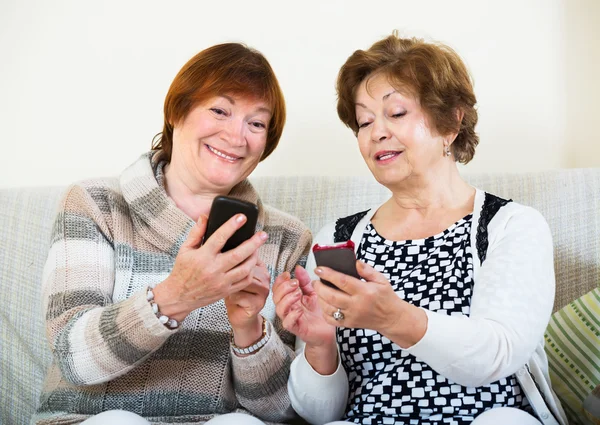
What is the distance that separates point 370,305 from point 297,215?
2.75 ft

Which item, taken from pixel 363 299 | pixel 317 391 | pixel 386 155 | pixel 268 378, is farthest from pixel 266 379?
pixel 386 155

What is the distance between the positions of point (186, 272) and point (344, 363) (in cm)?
44

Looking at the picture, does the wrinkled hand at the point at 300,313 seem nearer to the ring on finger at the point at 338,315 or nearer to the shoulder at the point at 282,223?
the ring on finger at the point at 338,315

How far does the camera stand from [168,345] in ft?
4.98

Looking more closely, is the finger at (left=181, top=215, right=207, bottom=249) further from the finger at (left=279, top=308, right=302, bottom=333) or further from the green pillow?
the green pillow

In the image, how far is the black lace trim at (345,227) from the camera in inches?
64.2

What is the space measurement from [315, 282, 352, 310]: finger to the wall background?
3.73ft

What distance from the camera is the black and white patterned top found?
1.33 meters

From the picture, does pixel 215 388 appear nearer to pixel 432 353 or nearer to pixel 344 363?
pixel 344 363

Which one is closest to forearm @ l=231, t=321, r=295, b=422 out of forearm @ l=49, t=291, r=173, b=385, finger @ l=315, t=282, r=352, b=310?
forearm @ l=49, t=291, r=173, b=385

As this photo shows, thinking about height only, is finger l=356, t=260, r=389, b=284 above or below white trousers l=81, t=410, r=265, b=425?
above

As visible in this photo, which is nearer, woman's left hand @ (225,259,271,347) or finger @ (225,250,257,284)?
finger @ (225,250,257,284)

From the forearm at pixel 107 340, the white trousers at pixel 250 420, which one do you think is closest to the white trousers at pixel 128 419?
the white trousers at pixel 250 420

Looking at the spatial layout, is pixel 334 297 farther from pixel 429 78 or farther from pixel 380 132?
pixel 429 78
